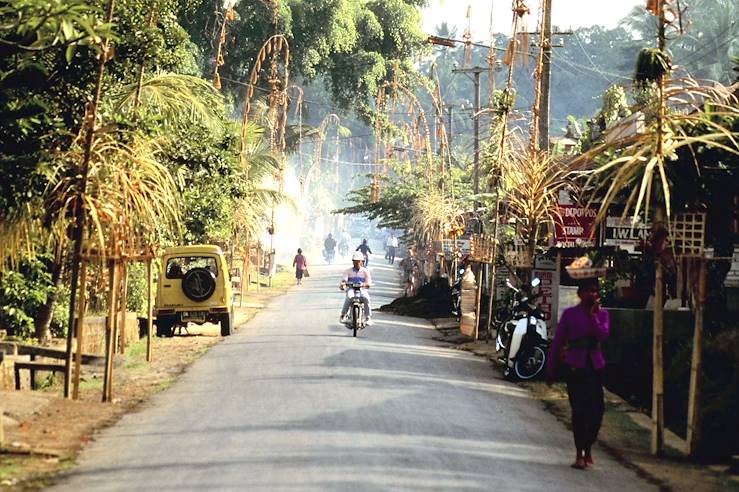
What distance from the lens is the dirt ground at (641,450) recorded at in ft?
39.4

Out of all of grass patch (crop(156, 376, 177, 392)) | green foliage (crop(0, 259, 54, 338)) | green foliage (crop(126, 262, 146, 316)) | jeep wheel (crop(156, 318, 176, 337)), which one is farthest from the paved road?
green foliage (crop(126, 262, 146, 316))

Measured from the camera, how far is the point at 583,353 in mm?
12469

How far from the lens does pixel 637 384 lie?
20.2 metres

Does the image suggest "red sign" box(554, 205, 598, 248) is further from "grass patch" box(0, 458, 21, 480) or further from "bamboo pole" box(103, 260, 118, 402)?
"grass patch" box(0, 458, 21, 480)

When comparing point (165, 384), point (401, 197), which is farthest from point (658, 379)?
point (401, 197)

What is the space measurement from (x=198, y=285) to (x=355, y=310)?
366cm

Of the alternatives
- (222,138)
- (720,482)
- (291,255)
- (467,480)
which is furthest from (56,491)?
(291,255)

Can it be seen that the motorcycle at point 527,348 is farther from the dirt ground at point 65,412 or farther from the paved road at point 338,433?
the dirt ground at point 65,412

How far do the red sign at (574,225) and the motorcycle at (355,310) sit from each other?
20.4 feet

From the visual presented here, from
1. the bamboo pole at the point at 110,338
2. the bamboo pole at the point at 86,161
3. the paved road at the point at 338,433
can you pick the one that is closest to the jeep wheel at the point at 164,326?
the paved road at the point at 338,433

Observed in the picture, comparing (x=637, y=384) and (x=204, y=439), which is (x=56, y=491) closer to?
(x=204, y=439)

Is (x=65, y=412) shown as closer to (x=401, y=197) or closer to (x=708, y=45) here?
(x=401, y=197)

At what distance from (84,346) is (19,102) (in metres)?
7.38

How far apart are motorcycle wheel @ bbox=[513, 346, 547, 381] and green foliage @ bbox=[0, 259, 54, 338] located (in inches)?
307
